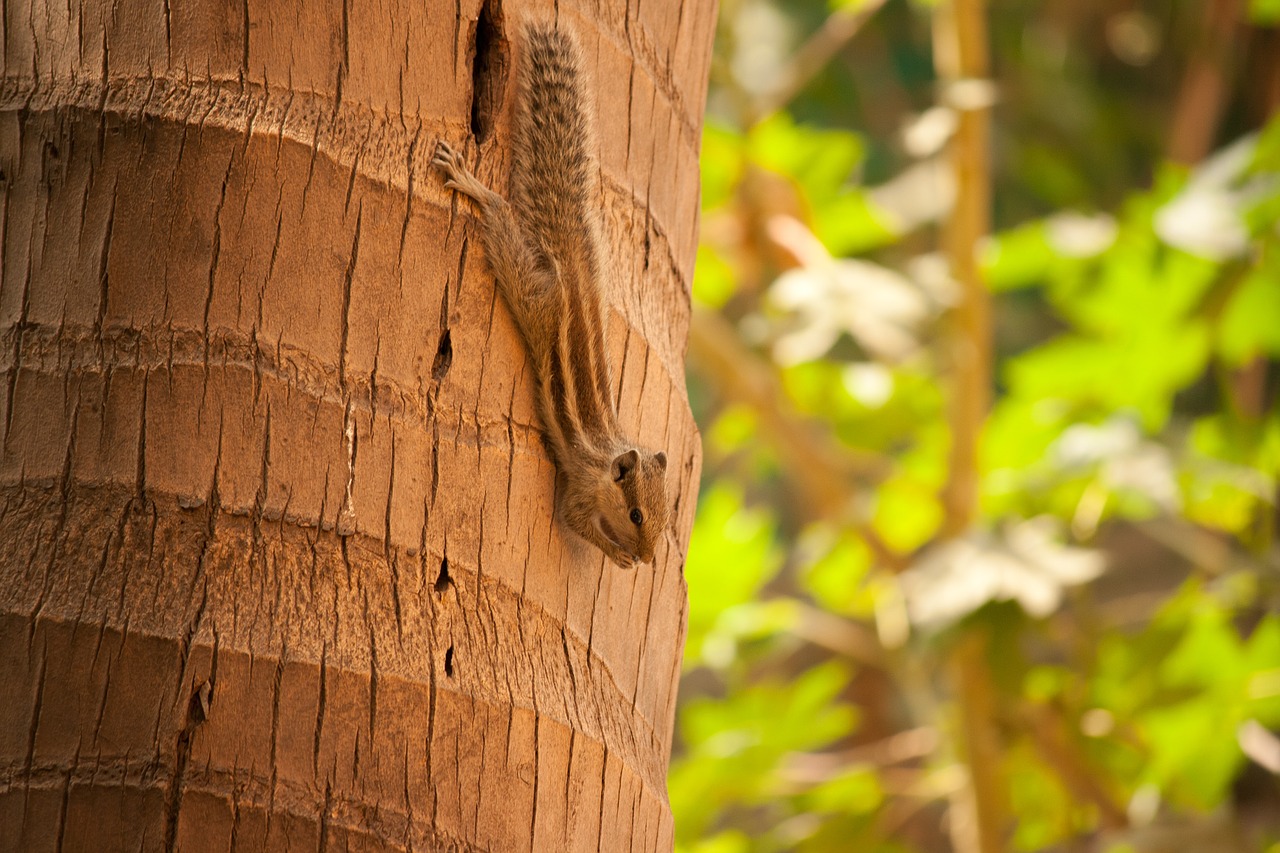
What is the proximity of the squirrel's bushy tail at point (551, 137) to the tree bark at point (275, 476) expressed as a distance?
0.27ft

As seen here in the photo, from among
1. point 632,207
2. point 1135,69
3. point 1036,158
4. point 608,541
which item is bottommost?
point 608,541

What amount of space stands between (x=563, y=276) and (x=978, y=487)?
2.77 meters

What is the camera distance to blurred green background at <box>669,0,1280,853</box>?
3580 millimetres

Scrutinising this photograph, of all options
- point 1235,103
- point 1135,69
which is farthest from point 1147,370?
point 1135,69

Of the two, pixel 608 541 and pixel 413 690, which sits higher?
pixel 608 541

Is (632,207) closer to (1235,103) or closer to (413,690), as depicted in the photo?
(413,690)

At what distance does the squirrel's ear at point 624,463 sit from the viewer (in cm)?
188

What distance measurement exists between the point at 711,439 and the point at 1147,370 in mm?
1771

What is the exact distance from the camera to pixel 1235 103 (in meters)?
7.33

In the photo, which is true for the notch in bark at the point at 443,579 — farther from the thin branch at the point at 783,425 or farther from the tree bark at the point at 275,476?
the thin branch at the point at 783,425

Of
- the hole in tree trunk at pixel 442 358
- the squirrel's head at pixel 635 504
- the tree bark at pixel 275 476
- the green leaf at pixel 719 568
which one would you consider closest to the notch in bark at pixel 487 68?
the tree bark at pixel 275 476

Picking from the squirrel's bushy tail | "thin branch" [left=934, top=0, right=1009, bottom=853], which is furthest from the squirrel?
"thin branch" [left=934, top=0, right=1009, bottom=853]

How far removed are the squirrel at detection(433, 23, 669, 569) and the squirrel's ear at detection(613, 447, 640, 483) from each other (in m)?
0.03

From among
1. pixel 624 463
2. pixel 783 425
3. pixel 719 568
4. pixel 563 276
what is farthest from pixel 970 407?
pixel 563 276
